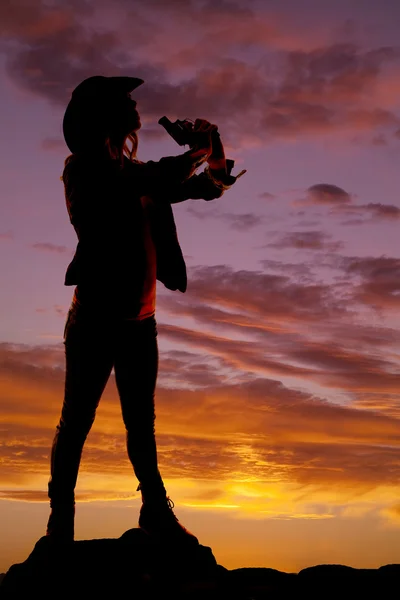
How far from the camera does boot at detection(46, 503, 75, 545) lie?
8023 millimetres

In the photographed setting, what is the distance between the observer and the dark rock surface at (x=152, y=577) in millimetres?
7594

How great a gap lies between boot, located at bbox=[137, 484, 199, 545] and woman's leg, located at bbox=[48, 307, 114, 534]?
0.70 meters

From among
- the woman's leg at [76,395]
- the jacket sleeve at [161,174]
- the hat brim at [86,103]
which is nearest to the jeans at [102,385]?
the woman's leg at [76,395]

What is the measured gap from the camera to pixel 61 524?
808 cm

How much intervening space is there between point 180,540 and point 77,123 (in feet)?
13.0

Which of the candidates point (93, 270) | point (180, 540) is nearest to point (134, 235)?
point (93, 270)

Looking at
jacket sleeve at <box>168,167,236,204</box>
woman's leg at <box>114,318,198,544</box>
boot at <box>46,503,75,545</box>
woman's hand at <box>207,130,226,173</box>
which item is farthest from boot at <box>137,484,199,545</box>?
woman's hand at <box>207,130,226,173</box>

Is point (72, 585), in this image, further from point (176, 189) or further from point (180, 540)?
point (176, 189)

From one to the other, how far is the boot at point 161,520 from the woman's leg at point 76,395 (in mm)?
696

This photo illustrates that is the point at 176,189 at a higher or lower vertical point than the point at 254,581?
higher

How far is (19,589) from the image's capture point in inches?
303

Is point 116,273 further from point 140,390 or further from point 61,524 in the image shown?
point 61,524

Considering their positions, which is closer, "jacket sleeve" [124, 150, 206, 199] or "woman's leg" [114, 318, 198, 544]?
"jacket sleeve" [124, 150, 206, 199]

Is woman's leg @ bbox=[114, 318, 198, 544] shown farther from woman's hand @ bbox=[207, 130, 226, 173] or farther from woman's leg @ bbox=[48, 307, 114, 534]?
woman's hand @ bbox=[207, 130, 226, 173]
